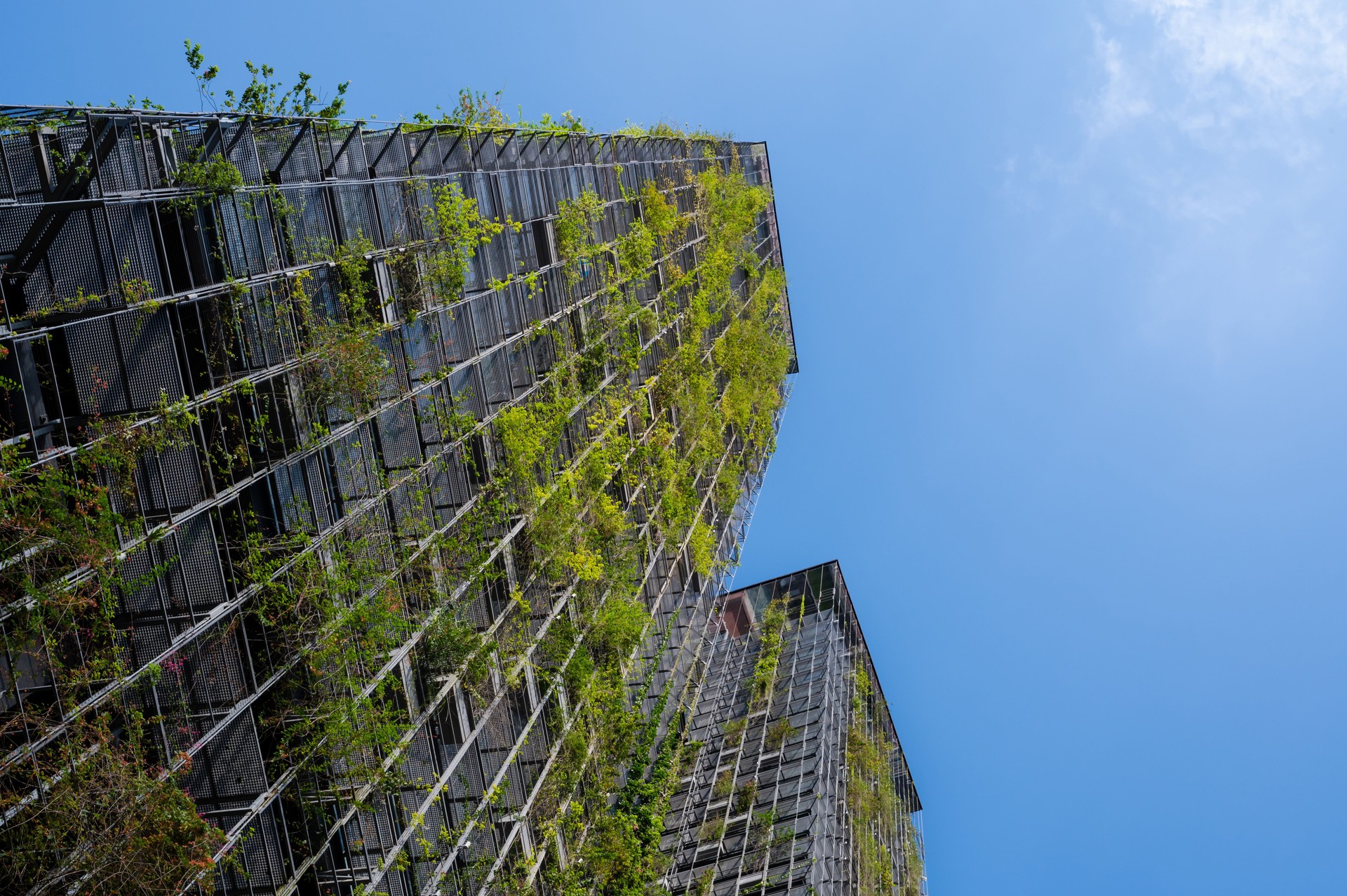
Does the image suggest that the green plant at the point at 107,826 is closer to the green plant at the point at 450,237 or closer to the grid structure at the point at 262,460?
the grid structure at the point at 262,460

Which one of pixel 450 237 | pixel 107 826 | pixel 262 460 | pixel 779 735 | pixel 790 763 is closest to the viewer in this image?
pixel 107 826

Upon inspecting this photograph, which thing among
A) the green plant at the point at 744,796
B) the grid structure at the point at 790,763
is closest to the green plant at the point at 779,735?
the grid structure at the point at 790,763

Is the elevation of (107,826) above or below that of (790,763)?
above

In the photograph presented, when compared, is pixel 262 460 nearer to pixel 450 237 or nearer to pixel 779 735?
pixel 450 237

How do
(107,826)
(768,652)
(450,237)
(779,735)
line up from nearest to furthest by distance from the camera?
(107,826) < (450,237) < (779,735) < (768,652)

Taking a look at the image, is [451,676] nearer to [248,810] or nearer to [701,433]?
[248,810]

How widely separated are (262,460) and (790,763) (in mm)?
18531

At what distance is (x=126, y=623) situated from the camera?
10812 millimetres

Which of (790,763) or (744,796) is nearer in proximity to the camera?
(744,796)

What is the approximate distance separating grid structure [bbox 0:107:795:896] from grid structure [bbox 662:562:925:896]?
625 cm

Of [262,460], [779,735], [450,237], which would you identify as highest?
[450,237]

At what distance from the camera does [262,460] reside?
12.9 metres

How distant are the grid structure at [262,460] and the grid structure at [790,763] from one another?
6.25 metres

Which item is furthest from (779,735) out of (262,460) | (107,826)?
(107,826)
